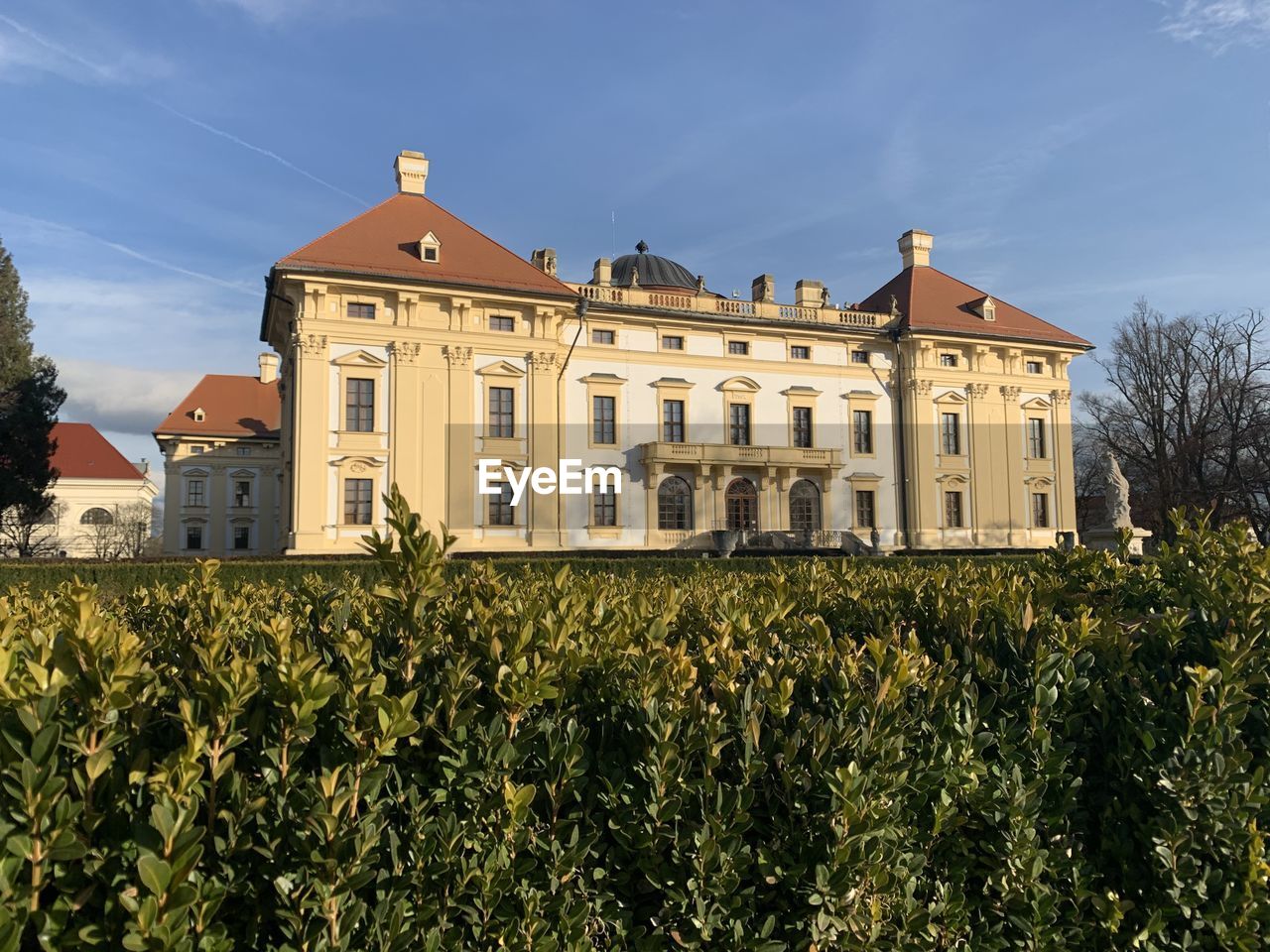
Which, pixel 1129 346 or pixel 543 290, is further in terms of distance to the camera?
pixel 1129 346

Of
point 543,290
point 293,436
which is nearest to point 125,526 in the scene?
point 293,436

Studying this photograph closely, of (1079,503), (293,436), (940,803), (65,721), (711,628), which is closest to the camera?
(65,721)

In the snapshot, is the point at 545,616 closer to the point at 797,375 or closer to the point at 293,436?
the point at 293,436

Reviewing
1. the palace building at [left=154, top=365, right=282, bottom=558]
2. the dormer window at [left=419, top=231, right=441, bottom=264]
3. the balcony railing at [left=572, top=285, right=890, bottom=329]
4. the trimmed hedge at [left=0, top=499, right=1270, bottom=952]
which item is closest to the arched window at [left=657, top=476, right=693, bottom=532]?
the balcony railing at [left=572, top=285, right=890, bottom=329]

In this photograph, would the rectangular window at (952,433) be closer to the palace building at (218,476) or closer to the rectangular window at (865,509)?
the rectangular window at (865,509)

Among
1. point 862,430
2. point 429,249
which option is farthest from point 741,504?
point 429,249

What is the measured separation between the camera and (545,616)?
9.40 ft

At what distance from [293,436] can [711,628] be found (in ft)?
95.6

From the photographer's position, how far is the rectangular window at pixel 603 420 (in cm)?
3384

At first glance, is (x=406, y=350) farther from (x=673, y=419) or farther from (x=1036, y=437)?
(x=1036, y=437)

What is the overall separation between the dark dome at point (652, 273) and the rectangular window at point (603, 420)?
1168 centimetres

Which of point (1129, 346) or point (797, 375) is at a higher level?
point (1129, 346)

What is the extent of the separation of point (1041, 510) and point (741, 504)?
52.6ft

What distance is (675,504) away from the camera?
34.7m
